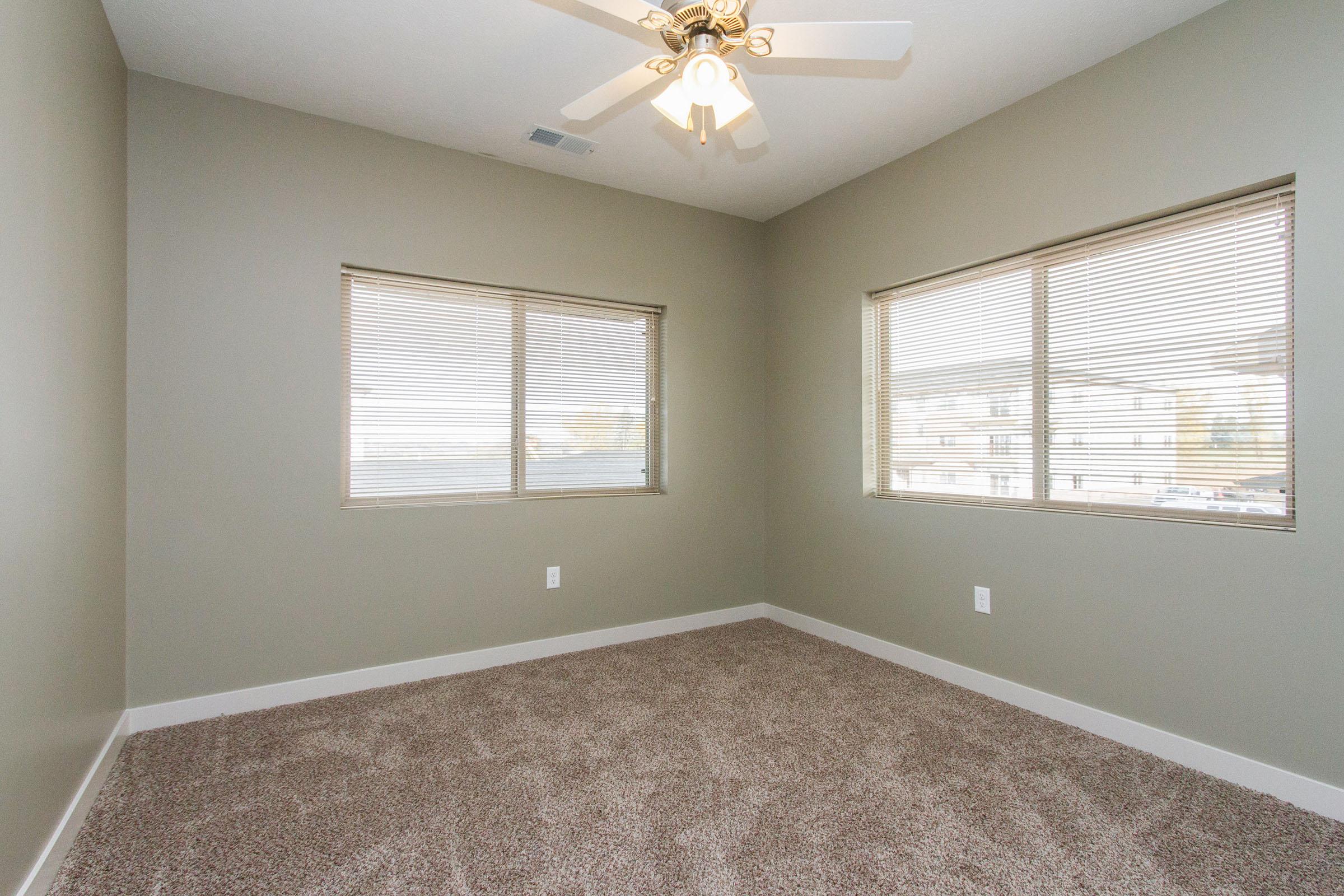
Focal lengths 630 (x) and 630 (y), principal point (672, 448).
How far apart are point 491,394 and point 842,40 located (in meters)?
2.27

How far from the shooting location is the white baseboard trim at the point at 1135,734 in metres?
1.91

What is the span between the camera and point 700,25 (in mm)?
1625

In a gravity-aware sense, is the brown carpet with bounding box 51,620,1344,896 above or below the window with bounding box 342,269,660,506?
below

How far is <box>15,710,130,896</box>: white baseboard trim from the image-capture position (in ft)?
5.01

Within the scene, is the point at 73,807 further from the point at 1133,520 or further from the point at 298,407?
the point at 1133,520

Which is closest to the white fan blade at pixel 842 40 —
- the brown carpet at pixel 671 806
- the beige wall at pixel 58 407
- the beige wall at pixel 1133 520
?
the beige wall at pixel 1133 520

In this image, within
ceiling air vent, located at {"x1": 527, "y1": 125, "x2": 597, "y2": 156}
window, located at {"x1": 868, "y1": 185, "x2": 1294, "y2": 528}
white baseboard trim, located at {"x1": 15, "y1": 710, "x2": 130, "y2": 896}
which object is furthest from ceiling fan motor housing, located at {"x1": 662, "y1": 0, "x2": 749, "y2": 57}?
white baseboard trim, located at {"x1": 15, "y1": 710, "x2": 130, "y2": 896}

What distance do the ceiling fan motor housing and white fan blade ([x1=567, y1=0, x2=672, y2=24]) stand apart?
0.04m

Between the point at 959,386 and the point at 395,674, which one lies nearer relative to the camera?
the point at 395,674

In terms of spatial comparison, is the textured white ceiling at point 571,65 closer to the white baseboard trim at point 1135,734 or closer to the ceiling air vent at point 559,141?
the ceiling air vent at point 559,141

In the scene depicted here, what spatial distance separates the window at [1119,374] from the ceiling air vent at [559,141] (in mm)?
1755

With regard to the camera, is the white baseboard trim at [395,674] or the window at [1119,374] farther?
the white baseboard trim at [395,674]

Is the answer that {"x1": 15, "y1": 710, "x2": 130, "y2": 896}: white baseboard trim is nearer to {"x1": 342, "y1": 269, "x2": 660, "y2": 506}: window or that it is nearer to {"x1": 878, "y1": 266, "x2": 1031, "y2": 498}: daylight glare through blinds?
{"x1": 342, "y1": 269, "x2": 660, "y2": 506}: window

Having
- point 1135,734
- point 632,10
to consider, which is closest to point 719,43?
point 632,10
